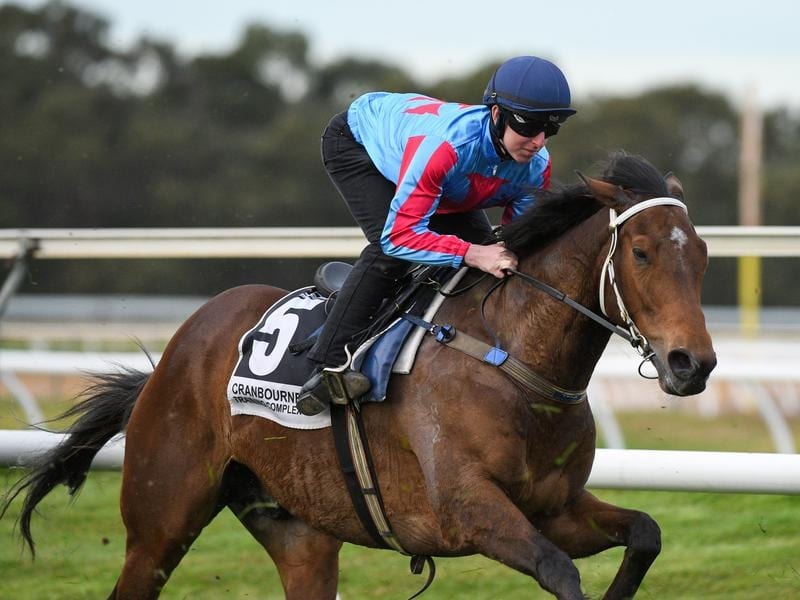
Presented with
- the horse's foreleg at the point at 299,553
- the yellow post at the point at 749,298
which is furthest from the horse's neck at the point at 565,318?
the yellow post at the point at 749,298

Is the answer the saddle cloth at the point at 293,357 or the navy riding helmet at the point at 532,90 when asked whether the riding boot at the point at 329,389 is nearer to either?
the saddle cloth at the point at 293,357

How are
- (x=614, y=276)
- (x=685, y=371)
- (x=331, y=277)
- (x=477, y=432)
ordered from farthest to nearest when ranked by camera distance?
(x=331, y=277), (x=477, y=432), (x=614, y=276), (x=685, y=371)

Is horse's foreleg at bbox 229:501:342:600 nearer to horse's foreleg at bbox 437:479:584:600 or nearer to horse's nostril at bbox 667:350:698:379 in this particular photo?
horse's foreleg at bbox 437:479:584:600

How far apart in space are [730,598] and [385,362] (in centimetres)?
191

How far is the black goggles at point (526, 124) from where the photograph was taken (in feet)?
12.1

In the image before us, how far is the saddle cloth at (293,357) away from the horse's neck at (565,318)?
318 mm

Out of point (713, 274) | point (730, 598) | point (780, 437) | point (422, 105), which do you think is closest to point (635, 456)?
point (730, 598)

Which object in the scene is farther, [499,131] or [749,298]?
[749,298]

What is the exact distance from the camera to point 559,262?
3719 millimetres

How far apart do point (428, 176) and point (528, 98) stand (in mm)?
355

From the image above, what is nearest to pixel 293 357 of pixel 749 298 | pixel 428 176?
pixel 428 176

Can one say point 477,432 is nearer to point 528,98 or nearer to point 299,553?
point 528,98

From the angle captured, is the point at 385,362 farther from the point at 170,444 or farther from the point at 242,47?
the point at 242,47

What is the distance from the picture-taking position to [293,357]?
4.14m
